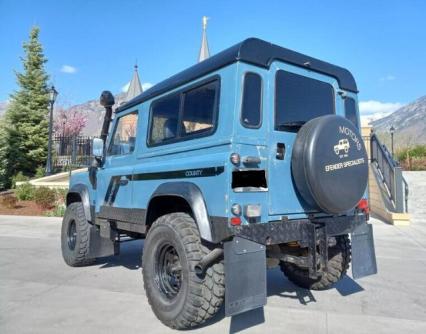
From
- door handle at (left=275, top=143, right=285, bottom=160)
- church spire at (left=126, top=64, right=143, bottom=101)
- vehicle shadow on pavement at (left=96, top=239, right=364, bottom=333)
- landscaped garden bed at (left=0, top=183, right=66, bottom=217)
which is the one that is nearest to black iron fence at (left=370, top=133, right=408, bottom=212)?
vehicle shadow on pavement at (left=96, top=239, right=364, bottom=333)

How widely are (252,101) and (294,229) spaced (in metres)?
1.25

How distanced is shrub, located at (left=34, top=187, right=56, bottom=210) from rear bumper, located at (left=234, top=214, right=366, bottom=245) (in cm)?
1323

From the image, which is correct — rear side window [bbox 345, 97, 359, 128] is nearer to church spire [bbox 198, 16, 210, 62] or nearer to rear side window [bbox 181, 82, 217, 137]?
rear side window [bbox 181, 82, 217, 137]

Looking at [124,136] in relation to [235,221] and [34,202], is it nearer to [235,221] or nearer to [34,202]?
[235,221]

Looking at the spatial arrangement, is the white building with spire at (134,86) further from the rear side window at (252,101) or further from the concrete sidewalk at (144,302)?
the rear side window at (252,101)

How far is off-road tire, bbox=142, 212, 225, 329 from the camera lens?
3404 mm

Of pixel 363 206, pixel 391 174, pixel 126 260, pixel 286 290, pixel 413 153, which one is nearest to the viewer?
pixel 363 206

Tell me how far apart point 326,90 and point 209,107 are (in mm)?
1460

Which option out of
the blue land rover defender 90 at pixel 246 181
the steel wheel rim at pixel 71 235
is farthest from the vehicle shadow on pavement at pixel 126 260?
the blue land rover defender 90 at pixel 246 181

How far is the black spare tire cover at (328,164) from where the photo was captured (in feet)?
11.4

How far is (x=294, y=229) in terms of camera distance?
11.7 feet

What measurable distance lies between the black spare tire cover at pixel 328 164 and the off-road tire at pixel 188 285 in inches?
43.4

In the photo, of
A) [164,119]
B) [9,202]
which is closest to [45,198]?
[9,202]

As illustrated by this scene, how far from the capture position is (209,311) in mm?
3418
